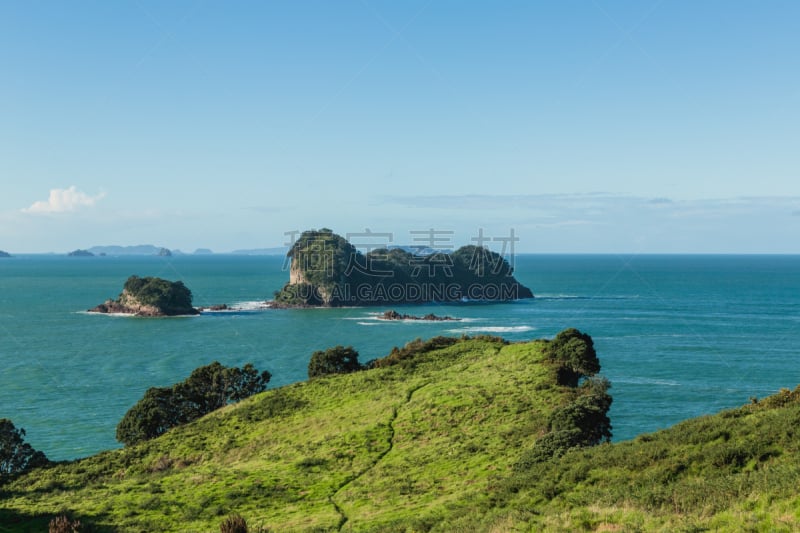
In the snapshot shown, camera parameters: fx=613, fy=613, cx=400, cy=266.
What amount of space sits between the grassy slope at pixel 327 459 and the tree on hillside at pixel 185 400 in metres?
4.36

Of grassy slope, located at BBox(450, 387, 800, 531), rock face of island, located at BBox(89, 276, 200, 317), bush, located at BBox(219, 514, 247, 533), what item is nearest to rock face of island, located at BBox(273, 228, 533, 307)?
rock face of island, located at BBox(89, 276, 200, 317)

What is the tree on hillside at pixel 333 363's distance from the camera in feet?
191

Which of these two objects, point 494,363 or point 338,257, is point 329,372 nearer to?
point 494,363

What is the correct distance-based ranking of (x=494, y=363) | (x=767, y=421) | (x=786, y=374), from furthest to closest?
(x=786, y=374), (x=494, y=363), (x=767, y=421)

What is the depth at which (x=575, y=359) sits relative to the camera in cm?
4569

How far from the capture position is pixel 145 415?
47.2 metres

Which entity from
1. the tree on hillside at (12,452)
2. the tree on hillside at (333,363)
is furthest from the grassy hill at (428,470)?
the tree on hillside at (333,363)

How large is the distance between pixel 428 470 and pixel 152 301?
11943 cm

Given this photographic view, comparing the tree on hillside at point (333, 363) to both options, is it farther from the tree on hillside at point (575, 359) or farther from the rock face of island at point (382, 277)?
the rock face of island at point (382, 277)

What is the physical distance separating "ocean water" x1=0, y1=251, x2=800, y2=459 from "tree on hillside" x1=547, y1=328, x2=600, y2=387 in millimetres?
5432

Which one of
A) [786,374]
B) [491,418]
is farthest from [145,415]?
[786,374]

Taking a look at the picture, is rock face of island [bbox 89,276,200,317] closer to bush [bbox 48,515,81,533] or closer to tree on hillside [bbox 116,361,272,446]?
tree on hillside [bbox 116,361,272,446]

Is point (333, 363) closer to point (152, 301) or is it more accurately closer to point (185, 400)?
point (185, 400)

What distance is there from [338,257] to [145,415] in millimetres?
127634
